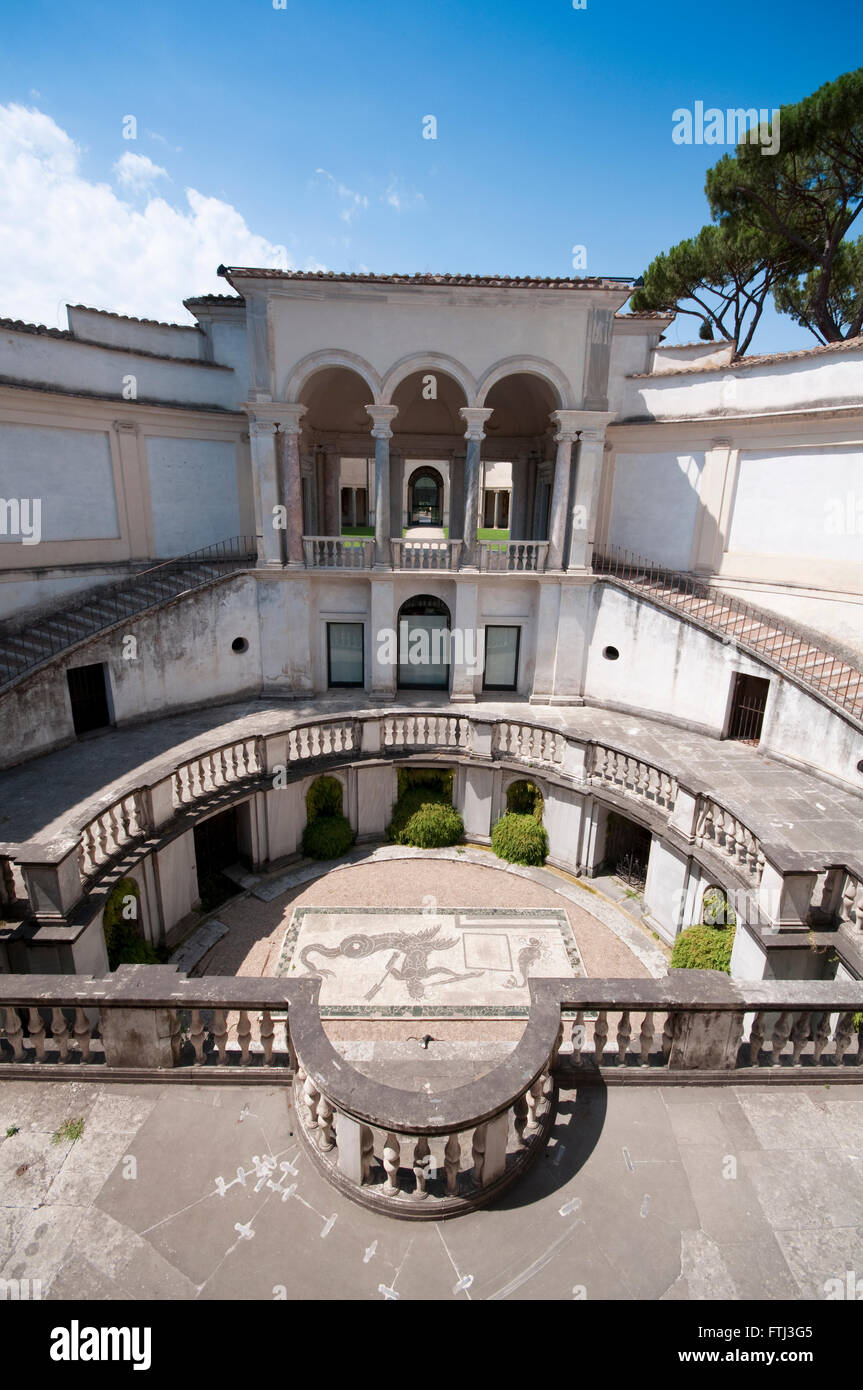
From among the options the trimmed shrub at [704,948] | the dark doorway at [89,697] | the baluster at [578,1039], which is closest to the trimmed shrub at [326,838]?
the dark doorway at [89,697]

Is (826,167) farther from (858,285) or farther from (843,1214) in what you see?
(843,1214)

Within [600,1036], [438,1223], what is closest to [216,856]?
[600,1036]

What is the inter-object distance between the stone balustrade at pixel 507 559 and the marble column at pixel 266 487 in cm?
718

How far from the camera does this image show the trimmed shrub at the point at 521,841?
61.1 feet

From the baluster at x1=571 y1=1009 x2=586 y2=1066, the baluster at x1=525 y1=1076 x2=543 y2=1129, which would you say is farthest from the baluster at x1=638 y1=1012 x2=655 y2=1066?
the baluster at x1=525 y1=1076 x2=543 y2=1129

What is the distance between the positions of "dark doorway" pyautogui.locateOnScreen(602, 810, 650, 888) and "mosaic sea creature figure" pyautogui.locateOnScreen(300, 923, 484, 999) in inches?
222

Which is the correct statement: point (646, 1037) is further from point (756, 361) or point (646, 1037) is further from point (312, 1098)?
point (756, 361)

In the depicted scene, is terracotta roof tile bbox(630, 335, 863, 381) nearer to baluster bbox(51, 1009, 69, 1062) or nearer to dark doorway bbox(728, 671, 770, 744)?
dark doorway bbox(728, 671, 770, 744)

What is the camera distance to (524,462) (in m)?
29.6

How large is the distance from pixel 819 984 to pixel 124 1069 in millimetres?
7726

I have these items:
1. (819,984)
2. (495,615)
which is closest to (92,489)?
(495,615)

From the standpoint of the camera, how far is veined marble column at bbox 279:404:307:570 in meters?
21.6

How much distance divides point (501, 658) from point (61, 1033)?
19.0 metres

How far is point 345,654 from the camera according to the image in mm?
24125
